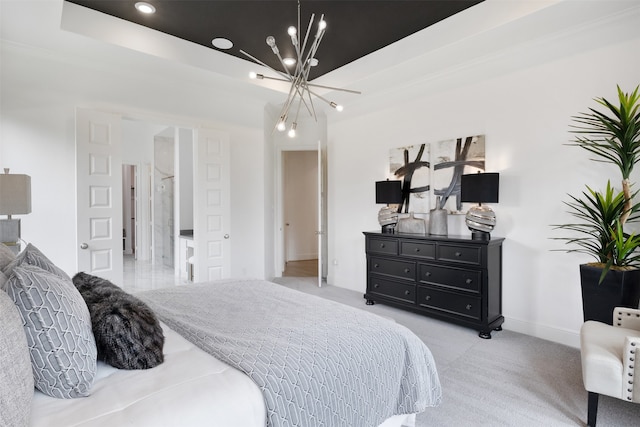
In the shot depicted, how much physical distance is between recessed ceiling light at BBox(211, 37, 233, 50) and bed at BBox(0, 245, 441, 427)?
2932 millimetres

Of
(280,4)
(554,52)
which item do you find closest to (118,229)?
(280,4)

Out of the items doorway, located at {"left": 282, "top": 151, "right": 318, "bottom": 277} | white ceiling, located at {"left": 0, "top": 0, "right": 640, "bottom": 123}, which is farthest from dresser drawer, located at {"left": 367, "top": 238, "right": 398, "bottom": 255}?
doorway, located at {"left": 282, "top": 151, "right": 318, "bottom": 277}

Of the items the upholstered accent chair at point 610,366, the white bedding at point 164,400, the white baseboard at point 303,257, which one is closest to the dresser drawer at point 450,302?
the upholstered accent chair at point 610,366

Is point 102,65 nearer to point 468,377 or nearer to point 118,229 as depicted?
point 118,229

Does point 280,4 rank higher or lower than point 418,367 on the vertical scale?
higher

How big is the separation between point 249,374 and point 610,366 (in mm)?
1933

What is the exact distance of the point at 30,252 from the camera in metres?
1.56

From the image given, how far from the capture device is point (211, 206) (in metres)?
4.54

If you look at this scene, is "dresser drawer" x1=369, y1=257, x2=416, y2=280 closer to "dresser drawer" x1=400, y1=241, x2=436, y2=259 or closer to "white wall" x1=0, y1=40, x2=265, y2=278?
"dresser drawer" x1=400, y1=241, x2=436, y2=259

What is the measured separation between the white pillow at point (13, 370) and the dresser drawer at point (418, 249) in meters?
3.35

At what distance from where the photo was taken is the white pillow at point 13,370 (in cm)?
85

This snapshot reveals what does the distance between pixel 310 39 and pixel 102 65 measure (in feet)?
7.51

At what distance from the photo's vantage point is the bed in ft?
3.33

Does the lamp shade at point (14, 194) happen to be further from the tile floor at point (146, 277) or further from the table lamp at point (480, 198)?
the table lamp at point (480, 198)
